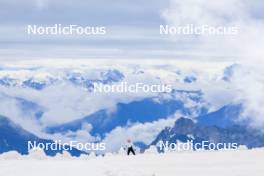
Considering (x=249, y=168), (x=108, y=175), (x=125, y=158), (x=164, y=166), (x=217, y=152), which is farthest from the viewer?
(x=217, y=152)

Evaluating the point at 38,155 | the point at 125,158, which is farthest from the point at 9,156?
the point at 125,158

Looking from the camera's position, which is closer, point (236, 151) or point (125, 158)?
point (125, 158)

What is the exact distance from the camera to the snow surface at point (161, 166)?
43.8m

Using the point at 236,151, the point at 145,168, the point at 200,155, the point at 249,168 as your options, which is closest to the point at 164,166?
the point at 145,168

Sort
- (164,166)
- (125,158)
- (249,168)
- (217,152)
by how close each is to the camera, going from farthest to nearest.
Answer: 1. (217,152)
2. (125,158)
3. (164,166)
4. (249,168)

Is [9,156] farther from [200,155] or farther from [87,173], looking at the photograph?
[87,173]

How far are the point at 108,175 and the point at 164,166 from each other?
7583 millimetres

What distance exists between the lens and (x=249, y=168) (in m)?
46.0

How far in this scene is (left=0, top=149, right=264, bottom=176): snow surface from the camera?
4383 cm

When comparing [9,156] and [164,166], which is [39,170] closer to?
[164,166]

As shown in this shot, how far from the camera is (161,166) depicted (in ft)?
162

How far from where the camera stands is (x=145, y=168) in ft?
156

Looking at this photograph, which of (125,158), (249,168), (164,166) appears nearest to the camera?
(249,168)

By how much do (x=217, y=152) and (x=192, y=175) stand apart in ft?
69.1
